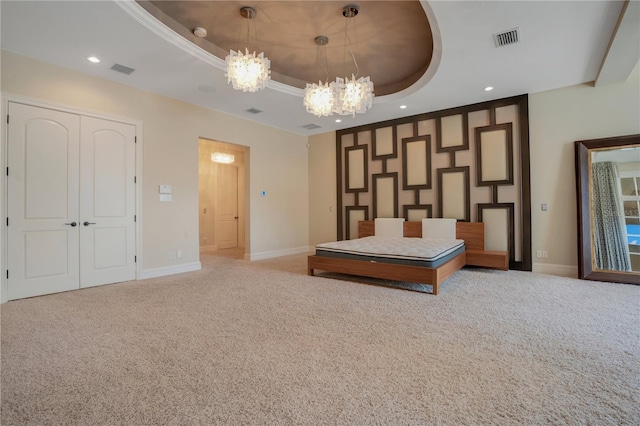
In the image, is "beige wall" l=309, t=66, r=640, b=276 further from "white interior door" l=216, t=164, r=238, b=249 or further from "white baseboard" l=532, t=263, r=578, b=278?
"white interior door" l=216, t=164, r=238, b=249

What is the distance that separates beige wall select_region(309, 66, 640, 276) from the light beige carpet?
1184 millimetres

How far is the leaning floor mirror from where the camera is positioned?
4.06 meters

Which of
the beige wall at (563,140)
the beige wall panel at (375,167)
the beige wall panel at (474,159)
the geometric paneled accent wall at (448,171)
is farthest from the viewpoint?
the beige wall panel at (375,167)

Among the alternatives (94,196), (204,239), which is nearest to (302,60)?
(94,196)

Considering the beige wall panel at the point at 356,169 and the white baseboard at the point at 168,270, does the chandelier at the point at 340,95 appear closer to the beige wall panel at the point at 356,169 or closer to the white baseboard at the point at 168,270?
the beige wall panel at the point at 356,169

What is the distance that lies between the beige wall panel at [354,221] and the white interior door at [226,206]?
11.8 feet

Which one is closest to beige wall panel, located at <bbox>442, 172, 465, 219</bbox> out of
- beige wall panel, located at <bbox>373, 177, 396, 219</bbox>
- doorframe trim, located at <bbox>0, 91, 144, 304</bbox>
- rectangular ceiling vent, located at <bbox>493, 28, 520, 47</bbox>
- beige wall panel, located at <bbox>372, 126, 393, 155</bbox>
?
beige wall panel, located at <bbox>373, 177, 396, 219</bbox>

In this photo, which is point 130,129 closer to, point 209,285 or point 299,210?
point 209,285

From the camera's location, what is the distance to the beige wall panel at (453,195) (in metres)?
5.41

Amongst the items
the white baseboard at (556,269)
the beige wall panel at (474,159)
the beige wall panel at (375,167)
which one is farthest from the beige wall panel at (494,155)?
the beige wall panel at (375,167)

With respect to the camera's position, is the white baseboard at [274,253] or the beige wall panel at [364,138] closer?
the white baseboard at [274,253]

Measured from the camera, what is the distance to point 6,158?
11.1 feet

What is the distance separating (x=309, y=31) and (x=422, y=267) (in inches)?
128

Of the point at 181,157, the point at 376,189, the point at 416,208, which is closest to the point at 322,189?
the point at 376,189
